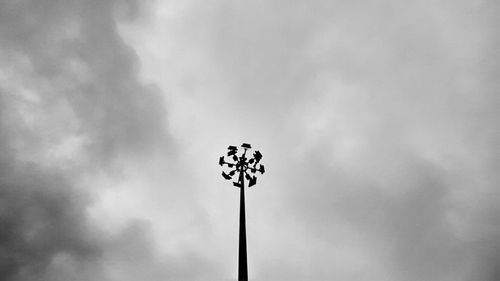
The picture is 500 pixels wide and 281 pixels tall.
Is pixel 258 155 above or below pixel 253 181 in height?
above

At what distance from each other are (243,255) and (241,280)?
783mm

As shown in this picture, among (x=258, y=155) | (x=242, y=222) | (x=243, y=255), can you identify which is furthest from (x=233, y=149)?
(x=243, y=255)

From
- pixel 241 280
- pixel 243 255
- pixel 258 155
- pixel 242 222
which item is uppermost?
pixel 258 155

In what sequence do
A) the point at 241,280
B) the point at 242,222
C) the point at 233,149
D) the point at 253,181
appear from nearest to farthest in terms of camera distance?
1. the point at 241,280
2. the point at 242,222
3. the point at 253,181
4. the point at 233,149

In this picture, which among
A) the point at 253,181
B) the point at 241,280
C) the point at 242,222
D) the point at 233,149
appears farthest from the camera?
the point at 233,149

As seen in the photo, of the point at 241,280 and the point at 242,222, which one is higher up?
the point at 242,222

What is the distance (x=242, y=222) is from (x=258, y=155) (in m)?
3.99

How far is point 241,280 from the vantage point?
10.8 metres

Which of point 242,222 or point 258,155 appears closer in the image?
point 242,222

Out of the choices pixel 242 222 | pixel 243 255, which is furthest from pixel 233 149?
pixel 243 255

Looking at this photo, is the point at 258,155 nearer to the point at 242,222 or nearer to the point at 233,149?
the point at 233,149

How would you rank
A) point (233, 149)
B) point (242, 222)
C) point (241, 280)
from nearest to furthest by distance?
point (241, 280), point (242, 222), point (233, 149)

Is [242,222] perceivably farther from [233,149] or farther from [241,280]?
[233,149]

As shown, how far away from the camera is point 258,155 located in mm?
15406
